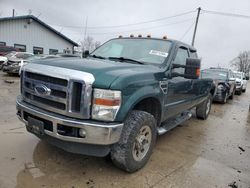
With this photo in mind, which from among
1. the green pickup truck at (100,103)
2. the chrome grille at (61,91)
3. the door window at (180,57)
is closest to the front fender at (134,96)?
the green pickup truck at (100,103)

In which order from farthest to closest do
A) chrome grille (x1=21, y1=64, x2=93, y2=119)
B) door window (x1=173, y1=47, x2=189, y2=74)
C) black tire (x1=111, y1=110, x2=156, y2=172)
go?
door window (x1=173, y1=47, x2=189, y2=74), black tire (x1=111, y1=110, x2=156, y2=172), chrome grille (x1=21, y1=64, x2=93, y2=119)

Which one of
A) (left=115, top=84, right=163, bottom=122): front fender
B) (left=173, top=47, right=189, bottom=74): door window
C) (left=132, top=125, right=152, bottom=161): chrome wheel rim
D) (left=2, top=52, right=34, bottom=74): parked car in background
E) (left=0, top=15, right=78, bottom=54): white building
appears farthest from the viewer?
(left=0, top=15, right=78, bottom=54): white building

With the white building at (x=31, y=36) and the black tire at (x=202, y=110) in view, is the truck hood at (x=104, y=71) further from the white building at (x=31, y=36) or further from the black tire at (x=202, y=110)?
the white building at (x=31, y=36)

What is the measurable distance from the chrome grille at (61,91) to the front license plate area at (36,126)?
20 centimetres

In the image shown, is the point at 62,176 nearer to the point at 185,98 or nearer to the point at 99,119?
the point at 99,119

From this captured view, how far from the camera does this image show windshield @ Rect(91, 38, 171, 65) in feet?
14.1

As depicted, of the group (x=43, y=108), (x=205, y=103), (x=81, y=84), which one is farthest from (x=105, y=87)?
(x=205, y=103)

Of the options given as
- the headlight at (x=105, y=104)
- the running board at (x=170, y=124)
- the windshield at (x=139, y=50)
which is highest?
the windshield at (x=139, y=50)

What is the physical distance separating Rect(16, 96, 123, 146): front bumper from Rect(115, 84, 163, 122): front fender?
0.46ft

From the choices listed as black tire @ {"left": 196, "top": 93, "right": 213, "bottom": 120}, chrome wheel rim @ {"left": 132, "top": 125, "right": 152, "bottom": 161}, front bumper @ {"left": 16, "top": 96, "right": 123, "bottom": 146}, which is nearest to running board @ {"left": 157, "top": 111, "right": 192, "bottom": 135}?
chrome wheel rim @ {"left": 132, "top": 125, "right": 152, "bottom": 161}

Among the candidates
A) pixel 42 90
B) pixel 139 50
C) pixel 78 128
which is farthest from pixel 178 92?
pixel 42 90

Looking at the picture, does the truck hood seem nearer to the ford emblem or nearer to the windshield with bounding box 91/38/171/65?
the ford emblem

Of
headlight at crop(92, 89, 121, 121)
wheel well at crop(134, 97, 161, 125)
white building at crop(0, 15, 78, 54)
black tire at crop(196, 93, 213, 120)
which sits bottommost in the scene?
black tire at crop(196, 93, 213, 120)

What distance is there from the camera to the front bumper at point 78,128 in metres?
2.87
